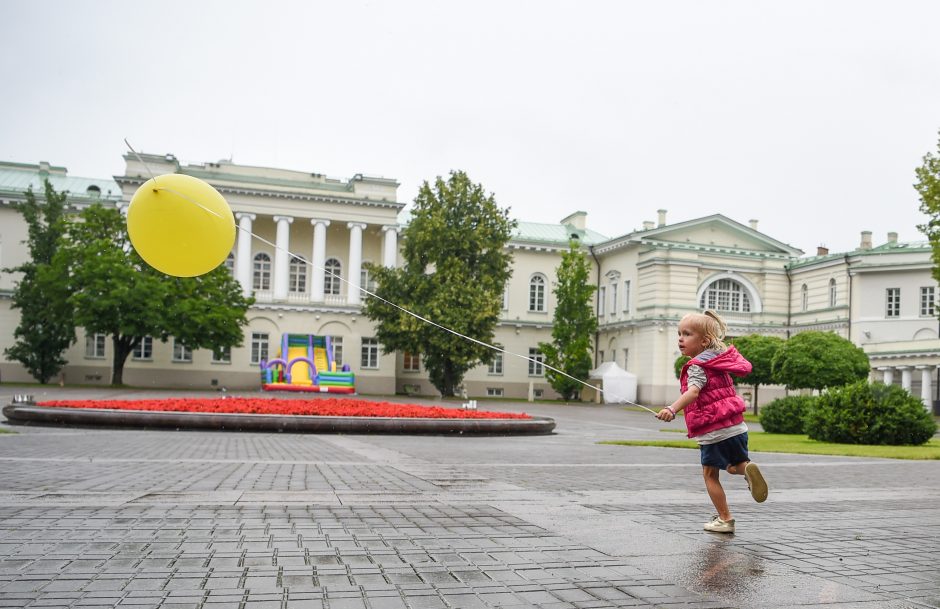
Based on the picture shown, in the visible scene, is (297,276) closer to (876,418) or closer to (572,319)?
(572,319)

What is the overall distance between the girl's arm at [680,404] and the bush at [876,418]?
617 inches

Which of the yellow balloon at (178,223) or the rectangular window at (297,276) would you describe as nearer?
the yellow balloon at (178,223)

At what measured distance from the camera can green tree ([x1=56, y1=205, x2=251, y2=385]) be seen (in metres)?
42.8

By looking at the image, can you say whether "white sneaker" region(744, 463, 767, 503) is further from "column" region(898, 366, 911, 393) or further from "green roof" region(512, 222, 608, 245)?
"green roof" region(512, 222, 608, 245)

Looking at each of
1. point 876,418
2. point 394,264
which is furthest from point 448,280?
point 876,418

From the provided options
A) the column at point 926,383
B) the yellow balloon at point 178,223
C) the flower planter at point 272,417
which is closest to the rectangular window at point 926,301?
the column at point 926,383

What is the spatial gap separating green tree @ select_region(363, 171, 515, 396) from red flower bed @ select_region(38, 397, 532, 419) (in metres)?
22.4

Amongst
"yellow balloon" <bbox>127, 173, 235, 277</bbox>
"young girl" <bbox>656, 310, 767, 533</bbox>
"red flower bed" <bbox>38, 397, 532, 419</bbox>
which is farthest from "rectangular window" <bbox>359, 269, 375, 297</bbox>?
"young girl" <bbox>656, 310, 767, 533</bbox>

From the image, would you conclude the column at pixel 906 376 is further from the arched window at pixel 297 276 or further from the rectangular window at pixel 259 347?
the rectangular window at pixel 259 347

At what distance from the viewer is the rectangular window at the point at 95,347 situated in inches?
2021

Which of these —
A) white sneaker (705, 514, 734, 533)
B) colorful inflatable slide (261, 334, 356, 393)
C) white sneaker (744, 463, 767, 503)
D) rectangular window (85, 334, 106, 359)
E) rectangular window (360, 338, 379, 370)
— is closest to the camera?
white sneaker (744, 463, 767, 503)

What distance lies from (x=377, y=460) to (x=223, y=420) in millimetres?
7399

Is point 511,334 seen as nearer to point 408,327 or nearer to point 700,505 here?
point 408,327

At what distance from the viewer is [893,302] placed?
5075 centimetres
